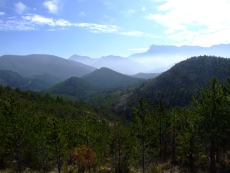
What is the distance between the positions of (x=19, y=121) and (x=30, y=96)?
149663 millimetres

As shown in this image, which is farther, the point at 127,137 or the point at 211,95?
the point at 127,137

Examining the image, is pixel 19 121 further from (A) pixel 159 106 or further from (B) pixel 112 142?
(A) pixel 159 106

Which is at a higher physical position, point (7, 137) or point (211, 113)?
point (211, 113)

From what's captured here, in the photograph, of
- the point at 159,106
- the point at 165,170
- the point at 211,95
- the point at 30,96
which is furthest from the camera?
the point at 30,96

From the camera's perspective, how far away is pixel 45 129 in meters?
56.6

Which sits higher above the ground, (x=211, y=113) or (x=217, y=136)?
(x=211, y=113)

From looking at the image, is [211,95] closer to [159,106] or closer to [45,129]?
[159,106]

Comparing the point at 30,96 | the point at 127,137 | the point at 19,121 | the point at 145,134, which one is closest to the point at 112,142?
the point at 127,137

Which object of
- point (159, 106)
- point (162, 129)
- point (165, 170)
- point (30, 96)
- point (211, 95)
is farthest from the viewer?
point (30, 96)

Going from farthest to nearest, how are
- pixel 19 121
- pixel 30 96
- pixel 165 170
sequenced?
pixel 30 96 → pixel 165 170 → pixel 19 121

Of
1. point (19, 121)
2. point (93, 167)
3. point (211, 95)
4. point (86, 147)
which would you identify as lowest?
point (93, 167)

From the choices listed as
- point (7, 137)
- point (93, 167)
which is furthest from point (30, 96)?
point (7, 137)

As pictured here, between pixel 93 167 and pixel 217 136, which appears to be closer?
pixel 217 136

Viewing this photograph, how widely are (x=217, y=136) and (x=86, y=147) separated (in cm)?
2475
